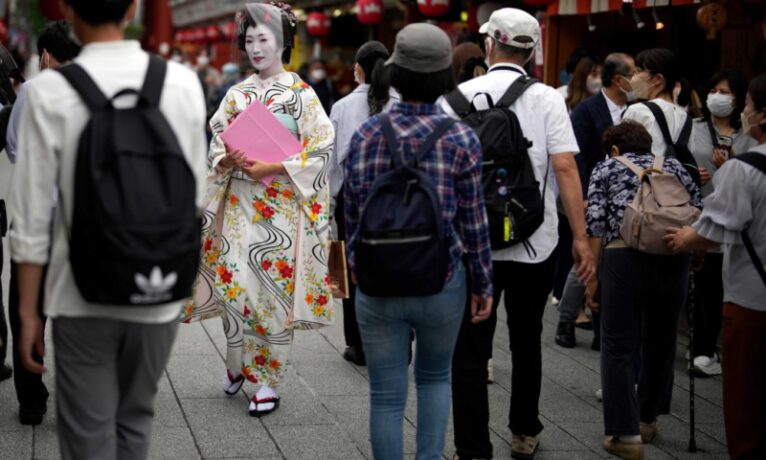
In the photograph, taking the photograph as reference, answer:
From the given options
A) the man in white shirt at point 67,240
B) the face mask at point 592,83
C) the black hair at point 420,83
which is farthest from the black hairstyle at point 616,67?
the man in white shirt at point 67,240

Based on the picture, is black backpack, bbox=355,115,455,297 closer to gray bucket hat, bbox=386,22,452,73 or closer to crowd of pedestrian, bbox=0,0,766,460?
crowd of pedestrian, bbox=0,0,766,460

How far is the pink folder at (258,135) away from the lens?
5.53 metres

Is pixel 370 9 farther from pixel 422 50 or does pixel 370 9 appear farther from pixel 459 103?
pixel 422 50

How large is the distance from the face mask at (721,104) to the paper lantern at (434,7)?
19.3 feet

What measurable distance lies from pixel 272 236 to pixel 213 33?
2465 cm

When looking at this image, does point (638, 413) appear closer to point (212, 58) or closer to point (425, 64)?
point (425, 64)

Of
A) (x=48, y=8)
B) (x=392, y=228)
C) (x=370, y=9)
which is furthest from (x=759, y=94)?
(x=48, y=8)

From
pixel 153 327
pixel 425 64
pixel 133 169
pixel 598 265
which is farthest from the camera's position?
pixel 598 265

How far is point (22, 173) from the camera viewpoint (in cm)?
303

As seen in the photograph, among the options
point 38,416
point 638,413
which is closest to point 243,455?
point 38,416

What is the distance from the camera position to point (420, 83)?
3.83m

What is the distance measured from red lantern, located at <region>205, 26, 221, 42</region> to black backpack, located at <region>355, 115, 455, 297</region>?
26427mm

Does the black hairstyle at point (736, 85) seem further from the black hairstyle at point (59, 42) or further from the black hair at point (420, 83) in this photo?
the black hairstyle at point (59, 42)

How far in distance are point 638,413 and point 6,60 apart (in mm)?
3717
